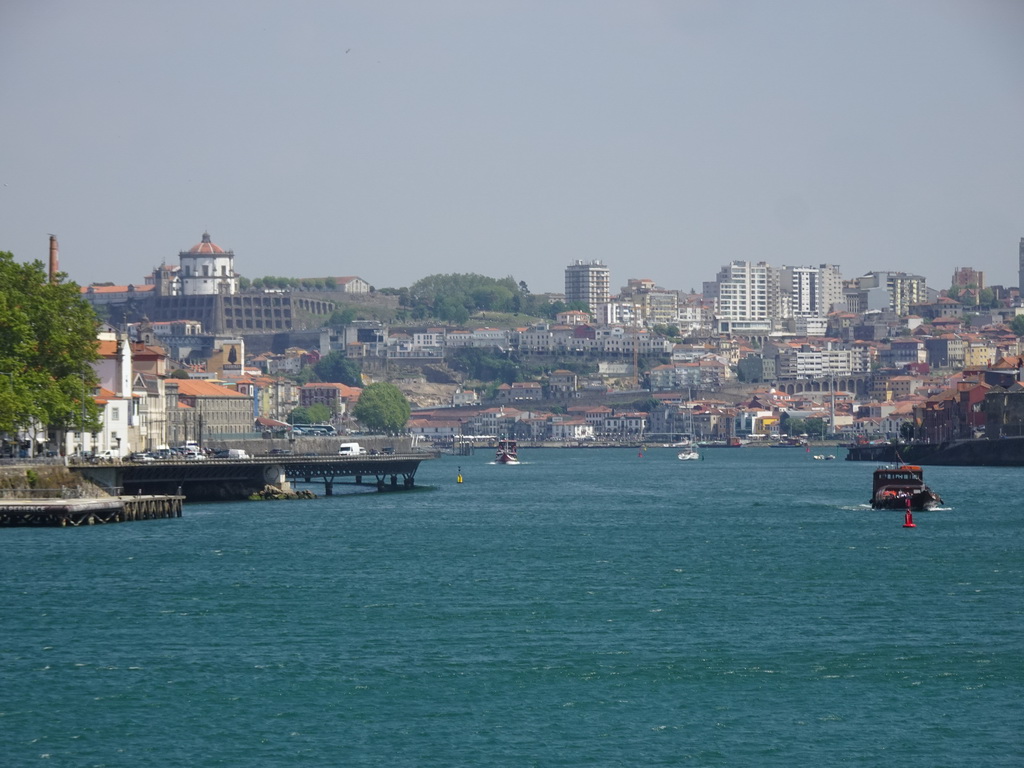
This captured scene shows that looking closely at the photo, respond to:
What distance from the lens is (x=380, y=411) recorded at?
174125 mm

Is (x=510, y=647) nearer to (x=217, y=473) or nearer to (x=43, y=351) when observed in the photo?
(x=43, y=351)

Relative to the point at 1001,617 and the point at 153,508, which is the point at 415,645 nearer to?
the point at 1001,617

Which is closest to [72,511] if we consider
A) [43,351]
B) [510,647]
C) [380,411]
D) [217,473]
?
[43,351]

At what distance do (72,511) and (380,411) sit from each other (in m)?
116

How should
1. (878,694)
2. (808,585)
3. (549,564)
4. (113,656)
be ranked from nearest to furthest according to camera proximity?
(878,694) < (113,656) < (808,585) < (549,564)

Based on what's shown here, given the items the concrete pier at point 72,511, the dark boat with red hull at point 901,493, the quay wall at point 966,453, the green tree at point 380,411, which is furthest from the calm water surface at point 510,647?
the green tree at point 380,411

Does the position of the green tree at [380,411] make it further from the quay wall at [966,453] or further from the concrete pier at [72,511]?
the concrete pier at [72,511]

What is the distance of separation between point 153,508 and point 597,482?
50930mm

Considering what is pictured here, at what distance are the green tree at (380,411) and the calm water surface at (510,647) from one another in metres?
113

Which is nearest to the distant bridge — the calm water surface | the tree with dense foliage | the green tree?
the tree with dense foliage

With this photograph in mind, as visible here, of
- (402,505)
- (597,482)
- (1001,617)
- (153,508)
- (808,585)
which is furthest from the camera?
(597,482)

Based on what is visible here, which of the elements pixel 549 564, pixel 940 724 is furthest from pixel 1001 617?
pixel 549 564

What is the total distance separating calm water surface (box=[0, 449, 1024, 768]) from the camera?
26797 mm

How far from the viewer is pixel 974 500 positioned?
80125mm
